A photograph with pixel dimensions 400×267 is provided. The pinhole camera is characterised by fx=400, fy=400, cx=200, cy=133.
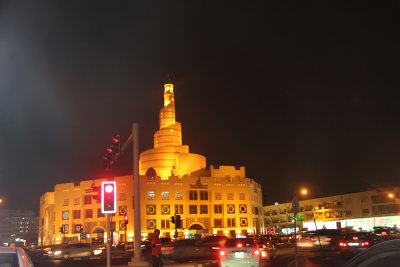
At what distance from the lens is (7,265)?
4992 mm

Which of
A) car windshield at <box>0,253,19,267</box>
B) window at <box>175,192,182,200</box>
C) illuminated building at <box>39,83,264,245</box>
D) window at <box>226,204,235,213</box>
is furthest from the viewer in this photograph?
window at <box>226,204,235,213</box>

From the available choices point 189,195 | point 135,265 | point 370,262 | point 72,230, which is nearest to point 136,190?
point 135,265

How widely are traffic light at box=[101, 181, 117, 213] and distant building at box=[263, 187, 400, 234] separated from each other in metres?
51.9

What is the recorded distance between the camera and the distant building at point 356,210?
73938mm

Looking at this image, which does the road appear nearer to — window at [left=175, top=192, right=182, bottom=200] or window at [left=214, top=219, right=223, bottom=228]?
window at [left=175, top=192, right=182, bottom=200]

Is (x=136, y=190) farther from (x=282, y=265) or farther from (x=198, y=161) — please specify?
(x=198, y=161)

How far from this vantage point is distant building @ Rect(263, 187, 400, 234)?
2911 inches

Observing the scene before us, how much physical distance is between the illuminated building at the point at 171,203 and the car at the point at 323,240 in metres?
45.2

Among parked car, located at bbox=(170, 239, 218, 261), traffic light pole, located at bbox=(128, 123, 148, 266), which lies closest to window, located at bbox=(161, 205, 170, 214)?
parked car, located at bbox=(170, 239, 218, 261)

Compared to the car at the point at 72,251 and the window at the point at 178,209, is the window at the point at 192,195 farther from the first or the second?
the car at the point at 72,251

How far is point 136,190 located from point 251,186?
72.1 metres

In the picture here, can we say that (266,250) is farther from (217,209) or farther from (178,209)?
(217,209)

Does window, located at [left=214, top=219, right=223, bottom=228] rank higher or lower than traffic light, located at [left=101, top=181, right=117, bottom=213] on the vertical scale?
lower

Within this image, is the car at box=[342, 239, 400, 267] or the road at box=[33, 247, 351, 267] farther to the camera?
the road at box=[33, 247, 351, 267]
